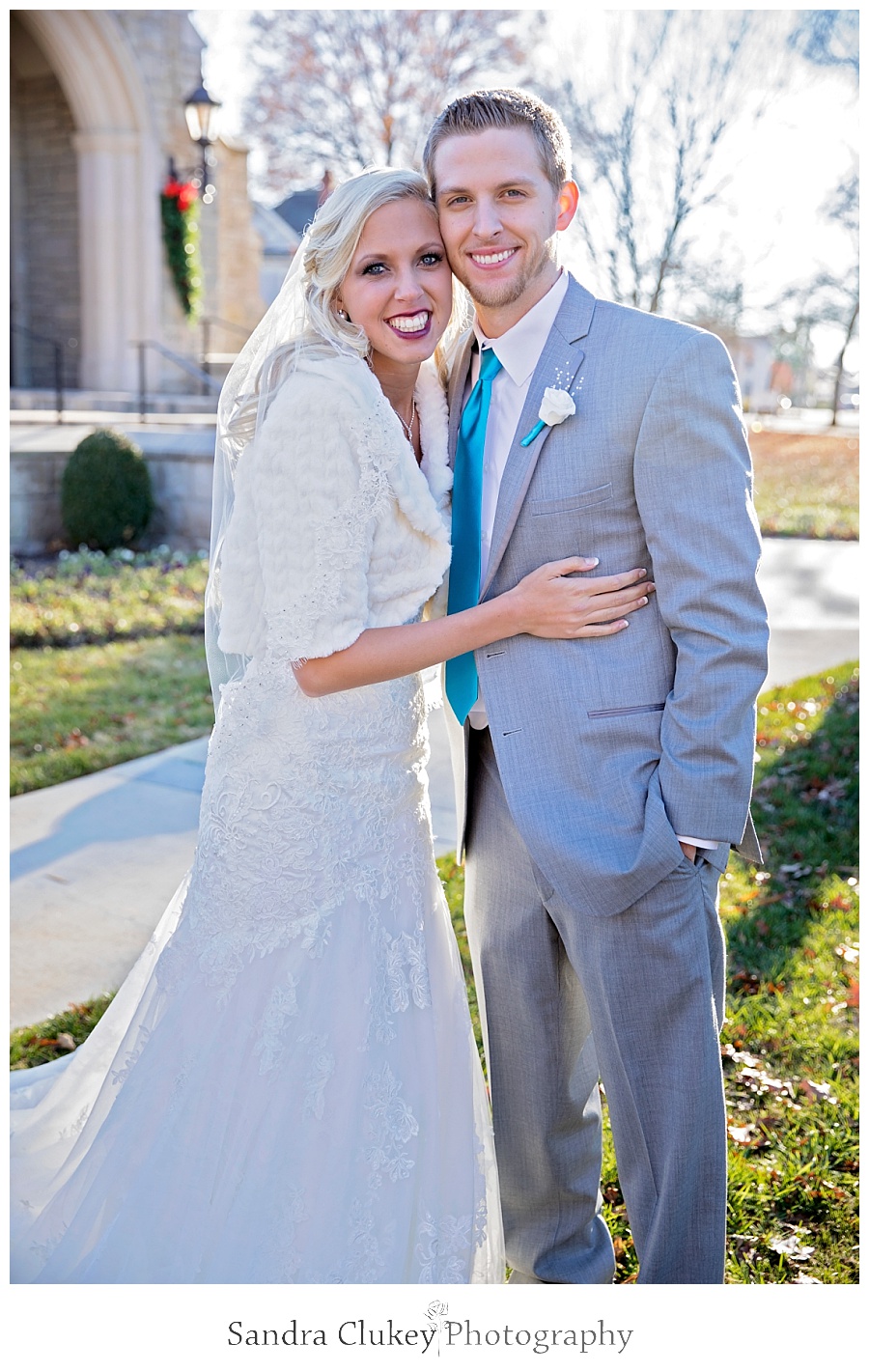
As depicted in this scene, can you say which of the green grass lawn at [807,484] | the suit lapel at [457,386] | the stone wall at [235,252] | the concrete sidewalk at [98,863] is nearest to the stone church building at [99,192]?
the stone wall at [235,252]

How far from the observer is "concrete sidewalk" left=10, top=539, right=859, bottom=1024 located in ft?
14.1

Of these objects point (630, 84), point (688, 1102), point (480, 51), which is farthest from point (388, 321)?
point (480, 51)

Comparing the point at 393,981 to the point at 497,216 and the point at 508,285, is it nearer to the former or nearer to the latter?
the point at 508,285

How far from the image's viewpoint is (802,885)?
17.2 ft

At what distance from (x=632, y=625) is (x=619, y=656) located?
71 mm

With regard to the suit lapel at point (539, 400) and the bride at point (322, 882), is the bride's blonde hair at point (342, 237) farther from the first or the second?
the suit lapel at point (539, 400)

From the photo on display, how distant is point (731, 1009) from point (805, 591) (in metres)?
8.47

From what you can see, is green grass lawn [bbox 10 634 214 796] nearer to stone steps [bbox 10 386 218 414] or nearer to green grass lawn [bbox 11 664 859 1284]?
green grass lawn [bbox 11 664 859 1284]

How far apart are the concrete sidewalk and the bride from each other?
1.57 m

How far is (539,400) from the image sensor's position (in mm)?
2455

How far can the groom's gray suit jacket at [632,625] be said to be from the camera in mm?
2311

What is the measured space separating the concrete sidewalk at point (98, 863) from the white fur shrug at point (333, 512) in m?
2.30
